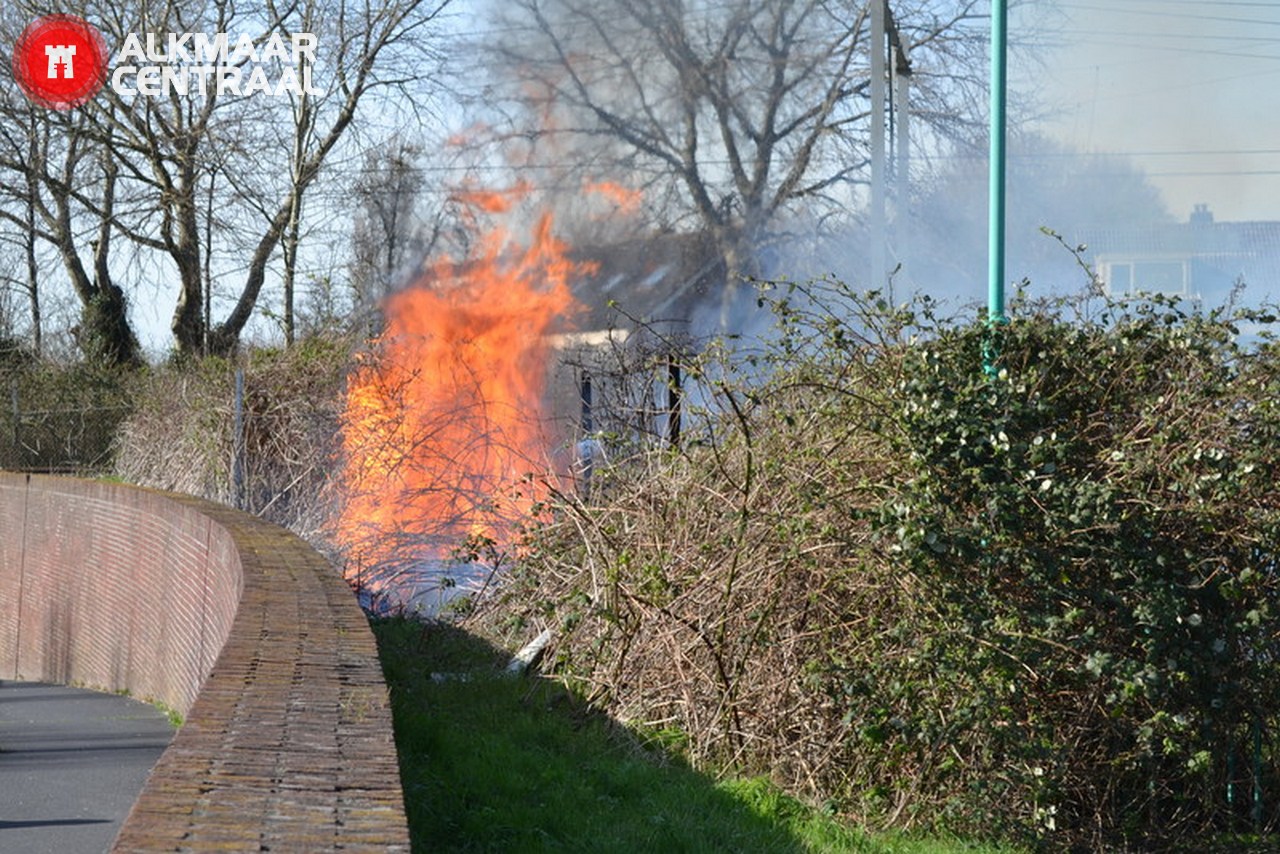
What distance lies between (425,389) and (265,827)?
478 inches

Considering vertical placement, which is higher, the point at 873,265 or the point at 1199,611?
the point at 873,265

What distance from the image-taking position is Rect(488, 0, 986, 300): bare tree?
1842 cm

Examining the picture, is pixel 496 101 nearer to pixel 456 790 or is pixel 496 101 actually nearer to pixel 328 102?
pixel 328 102

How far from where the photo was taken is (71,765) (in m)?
11.8

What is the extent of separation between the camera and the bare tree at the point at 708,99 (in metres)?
18.4

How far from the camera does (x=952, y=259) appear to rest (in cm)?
2061

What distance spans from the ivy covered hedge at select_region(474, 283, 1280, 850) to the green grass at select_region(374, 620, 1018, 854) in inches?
11.2

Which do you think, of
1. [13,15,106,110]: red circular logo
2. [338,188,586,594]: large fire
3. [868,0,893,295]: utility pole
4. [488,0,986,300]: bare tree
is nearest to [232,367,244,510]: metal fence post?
[338,188,586,594]: large fire

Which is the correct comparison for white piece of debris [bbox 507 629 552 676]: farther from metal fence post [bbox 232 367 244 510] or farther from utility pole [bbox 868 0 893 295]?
utility pole [bbox 868 0 893 295]

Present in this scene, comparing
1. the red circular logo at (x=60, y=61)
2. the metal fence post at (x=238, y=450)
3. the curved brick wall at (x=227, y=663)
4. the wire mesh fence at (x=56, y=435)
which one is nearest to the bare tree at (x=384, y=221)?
the metal fence post at (x=238, y=450)

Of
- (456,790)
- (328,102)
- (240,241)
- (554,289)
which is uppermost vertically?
(328,102)

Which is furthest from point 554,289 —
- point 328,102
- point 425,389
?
point 328,102

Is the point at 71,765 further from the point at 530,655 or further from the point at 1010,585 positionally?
the point at 1010,585

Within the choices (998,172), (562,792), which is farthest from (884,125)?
(562,792)
